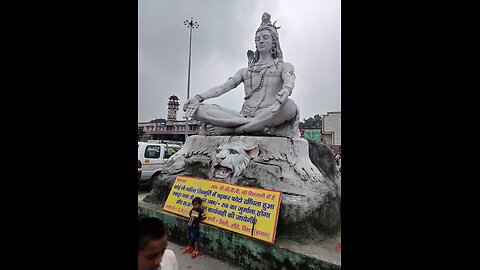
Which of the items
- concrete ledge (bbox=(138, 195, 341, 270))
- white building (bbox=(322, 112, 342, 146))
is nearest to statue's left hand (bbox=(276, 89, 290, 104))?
concrete ledge (bbox=(138, 195, 341, 270))

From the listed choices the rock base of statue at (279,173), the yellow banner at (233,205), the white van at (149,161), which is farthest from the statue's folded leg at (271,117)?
the white van at (149,161)

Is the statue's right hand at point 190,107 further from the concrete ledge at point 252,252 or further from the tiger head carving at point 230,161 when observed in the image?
the concrete ledge at point 252,252

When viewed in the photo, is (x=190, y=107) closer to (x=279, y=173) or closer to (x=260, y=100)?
(x=260, y=100)

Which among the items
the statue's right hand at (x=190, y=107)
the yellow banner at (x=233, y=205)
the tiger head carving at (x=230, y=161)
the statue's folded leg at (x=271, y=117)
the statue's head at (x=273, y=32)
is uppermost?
the statue's head at (x=273, y=32)

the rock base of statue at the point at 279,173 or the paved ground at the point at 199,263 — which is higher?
the rock base of statue at the point at 279,173

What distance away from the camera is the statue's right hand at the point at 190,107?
3.93 m

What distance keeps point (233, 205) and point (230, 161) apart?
1.88 ft

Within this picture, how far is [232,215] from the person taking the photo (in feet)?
8.61

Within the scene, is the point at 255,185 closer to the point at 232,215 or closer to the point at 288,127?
the point at 232,215

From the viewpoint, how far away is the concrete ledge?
2.12m

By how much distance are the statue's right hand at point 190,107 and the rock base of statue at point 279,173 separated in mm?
410
